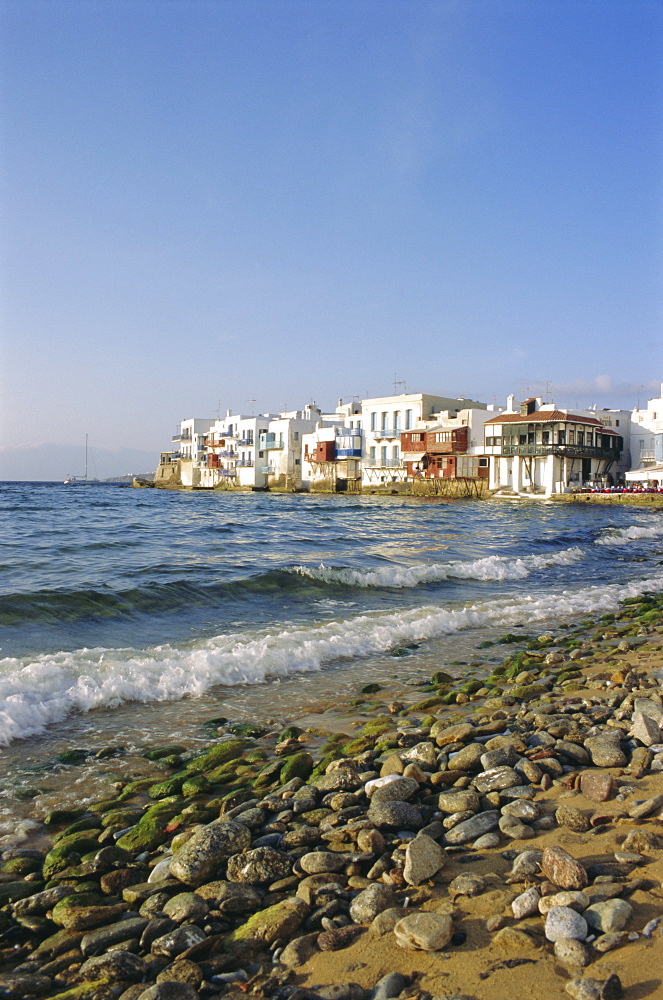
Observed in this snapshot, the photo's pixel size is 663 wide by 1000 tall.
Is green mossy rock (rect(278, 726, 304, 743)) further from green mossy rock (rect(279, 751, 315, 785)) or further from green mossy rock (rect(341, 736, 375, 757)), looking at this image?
green mossy rock (rect(279, 751, 315, 785))

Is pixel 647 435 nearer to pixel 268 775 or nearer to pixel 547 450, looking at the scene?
pixel 547 450

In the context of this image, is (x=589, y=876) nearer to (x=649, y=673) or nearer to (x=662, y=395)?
(x=649, y=673)

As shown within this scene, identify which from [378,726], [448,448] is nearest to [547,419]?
[448,448]

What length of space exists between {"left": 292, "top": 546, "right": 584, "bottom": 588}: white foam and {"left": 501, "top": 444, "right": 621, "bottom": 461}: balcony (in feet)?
137

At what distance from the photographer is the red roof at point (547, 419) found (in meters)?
58.1

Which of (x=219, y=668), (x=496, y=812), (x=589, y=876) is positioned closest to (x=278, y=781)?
(x=496, y=812)

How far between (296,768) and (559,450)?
57254mm

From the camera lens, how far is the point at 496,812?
3674 millimetres

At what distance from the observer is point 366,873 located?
10.8 ft

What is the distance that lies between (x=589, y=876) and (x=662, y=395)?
67.5 meters

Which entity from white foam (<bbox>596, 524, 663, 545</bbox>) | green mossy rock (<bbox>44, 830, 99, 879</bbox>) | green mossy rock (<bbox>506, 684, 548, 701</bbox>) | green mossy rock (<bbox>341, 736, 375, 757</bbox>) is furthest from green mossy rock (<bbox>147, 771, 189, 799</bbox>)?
white foam (<bbox>596, 524, 663, 545</bbox>)

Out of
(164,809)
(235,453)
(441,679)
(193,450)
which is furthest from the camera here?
(193,450)

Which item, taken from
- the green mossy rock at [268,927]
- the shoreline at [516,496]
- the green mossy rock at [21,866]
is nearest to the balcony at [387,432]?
the shoreline at [516,496]

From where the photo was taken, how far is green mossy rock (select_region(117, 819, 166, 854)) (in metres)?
3.86
